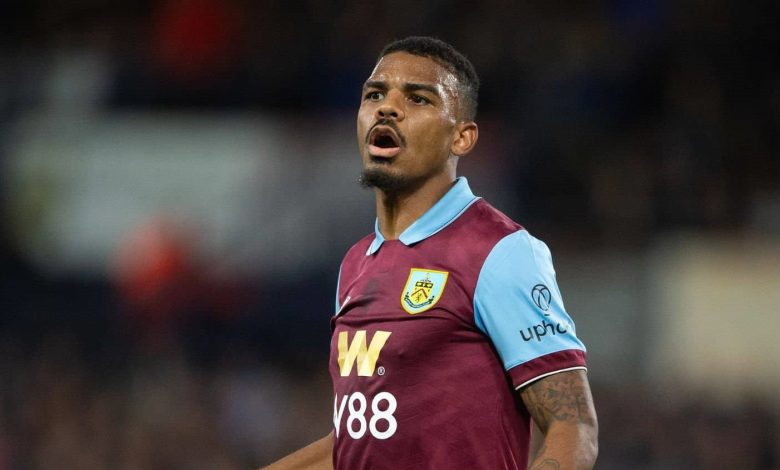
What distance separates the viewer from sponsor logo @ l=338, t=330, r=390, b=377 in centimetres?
349

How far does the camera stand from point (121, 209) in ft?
39.5

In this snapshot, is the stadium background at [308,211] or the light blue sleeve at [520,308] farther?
the stadium background at [308,211]

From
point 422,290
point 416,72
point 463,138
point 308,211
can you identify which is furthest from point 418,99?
point 308,211

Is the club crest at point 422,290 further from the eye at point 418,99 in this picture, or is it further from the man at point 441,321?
the eye at point 418,99

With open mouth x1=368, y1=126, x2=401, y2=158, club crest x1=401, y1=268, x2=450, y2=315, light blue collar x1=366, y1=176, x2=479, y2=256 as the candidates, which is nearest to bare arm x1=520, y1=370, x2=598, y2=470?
club crest x1=401, y1=268, x2=450, y2=315

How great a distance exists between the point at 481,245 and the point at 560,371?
0.43 m

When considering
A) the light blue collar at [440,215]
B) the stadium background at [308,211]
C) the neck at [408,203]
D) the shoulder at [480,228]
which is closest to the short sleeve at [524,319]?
the shoulder at [480,228]

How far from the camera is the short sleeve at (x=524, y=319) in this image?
326 centimetres

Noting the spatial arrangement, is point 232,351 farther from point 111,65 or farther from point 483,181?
point 111,65

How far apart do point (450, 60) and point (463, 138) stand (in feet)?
0.81

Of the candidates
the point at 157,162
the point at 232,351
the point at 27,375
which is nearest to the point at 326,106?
the point at 157,162

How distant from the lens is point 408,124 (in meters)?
3.72

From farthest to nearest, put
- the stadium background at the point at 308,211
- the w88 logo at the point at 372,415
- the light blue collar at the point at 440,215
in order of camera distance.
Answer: the stadium background at the point at 308,211, the light blue collar at the point at 440,215, the w88 logo at the point at 372,415

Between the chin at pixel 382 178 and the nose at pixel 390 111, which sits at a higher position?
the nose at pixel 390 111
